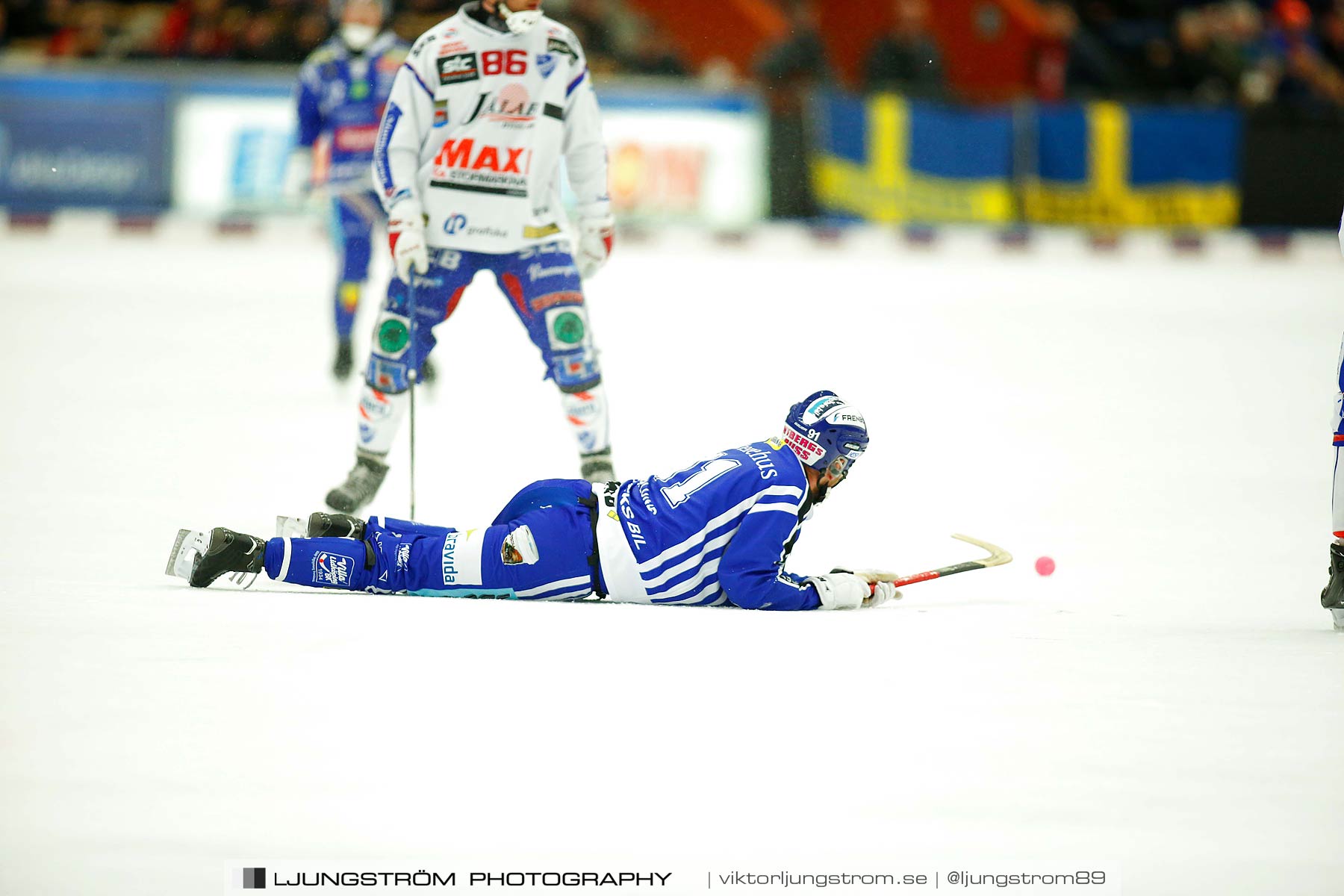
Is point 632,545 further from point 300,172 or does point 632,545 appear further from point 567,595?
point 300,172

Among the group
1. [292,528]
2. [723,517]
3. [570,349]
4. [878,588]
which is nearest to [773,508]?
[723,517]

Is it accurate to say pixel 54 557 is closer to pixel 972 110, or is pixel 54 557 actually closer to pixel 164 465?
pixel 164 465

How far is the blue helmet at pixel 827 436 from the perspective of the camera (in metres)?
6.07

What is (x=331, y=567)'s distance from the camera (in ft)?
20.1

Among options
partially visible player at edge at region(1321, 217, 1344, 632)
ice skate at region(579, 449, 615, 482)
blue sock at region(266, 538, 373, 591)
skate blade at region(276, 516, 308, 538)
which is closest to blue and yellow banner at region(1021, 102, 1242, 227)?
ice skate at region(579, 449, 615, 482)

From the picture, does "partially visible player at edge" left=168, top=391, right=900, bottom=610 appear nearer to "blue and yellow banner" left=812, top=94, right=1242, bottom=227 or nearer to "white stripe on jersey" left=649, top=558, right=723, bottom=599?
"white stripe on jersey" left=649, top=558, right=723, bottom=599

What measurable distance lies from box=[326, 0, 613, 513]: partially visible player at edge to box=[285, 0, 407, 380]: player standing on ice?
3512mm

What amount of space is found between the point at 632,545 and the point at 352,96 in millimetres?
6040

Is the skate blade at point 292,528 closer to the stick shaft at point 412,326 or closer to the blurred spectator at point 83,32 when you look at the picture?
the stick shaft at point 412,326

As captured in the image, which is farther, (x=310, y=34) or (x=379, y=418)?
(x=310, y=34)

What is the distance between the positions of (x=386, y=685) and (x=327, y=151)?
6.90 m

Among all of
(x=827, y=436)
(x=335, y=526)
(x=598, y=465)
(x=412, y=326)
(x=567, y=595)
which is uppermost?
(x=412, y=326)

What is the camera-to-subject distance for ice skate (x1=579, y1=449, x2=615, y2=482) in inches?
Answer: 308

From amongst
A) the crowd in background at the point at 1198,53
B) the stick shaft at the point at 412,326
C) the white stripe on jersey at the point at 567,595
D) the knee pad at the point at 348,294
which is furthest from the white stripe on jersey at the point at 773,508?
the crowd in background at the point at 1198,53
